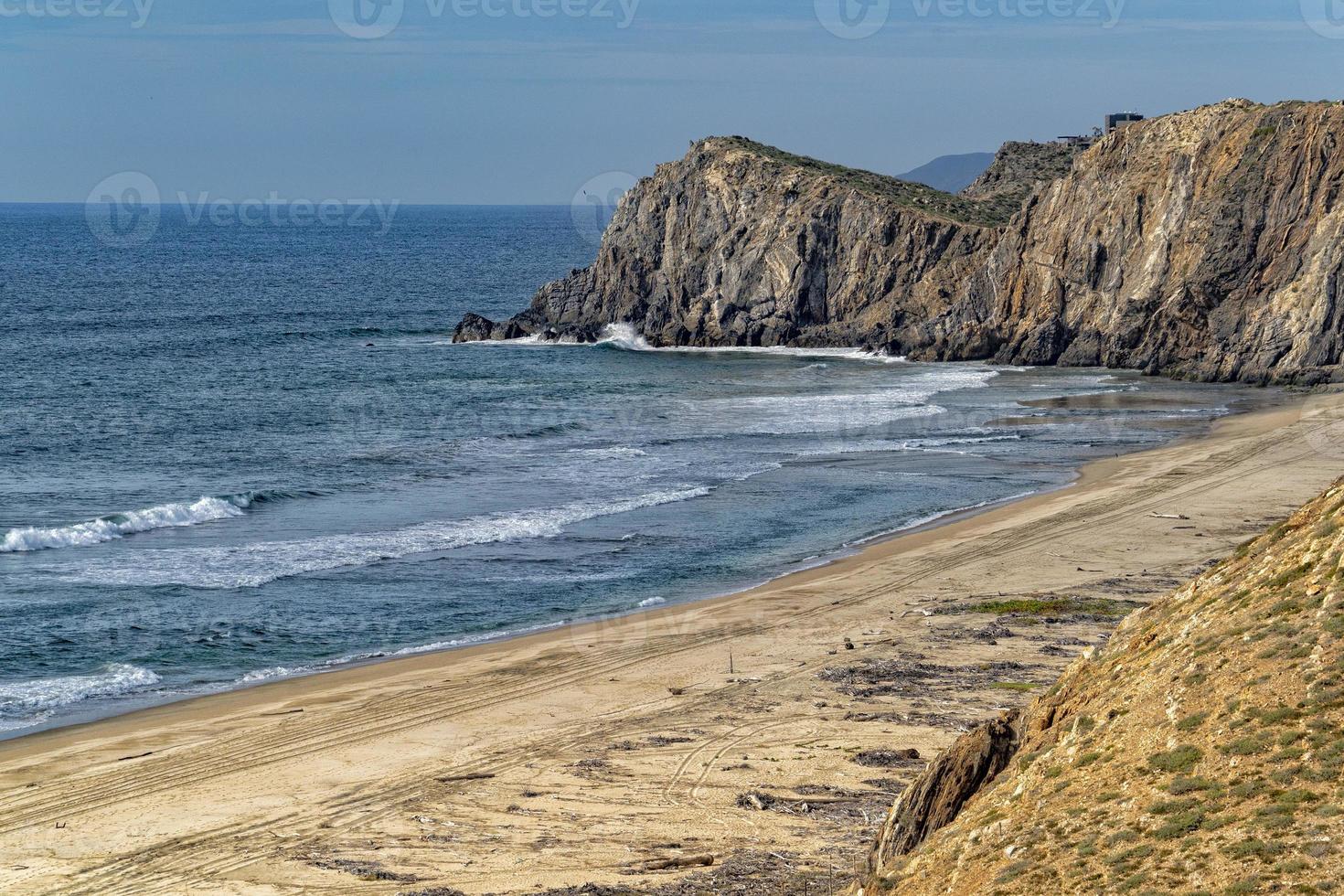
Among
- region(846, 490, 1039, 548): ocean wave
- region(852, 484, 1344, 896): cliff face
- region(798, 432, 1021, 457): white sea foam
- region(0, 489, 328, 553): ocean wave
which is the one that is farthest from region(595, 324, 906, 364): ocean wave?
region(852, 484, 1344, 896): cliff face

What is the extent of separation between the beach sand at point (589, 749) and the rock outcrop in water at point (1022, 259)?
39.4 meters

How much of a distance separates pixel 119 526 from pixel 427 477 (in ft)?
38.2

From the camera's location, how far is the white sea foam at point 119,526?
3928 centimetres

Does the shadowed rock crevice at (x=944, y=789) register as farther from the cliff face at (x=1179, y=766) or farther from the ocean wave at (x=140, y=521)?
the ocean wave at (x=140, y=521)

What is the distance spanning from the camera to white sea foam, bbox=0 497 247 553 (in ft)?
129

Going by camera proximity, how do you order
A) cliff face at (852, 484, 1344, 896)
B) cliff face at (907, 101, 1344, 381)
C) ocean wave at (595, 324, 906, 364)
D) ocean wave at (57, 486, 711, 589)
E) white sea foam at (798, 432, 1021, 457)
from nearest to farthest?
cliff face at (852, 484, 1344, 896) → ocean wave at (57, 486, 711, 589) → white sea foam at (798, 432, 1021, 457) → cliff face at (907, 101, 1344, 381) → ocean wave at (595, 324, 906, 364)

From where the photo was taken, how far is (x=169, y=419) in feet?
206

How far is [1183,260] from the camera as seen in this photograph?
73875 mm

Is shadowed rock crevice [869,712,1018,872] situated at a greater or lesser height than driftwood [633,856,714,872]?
greater

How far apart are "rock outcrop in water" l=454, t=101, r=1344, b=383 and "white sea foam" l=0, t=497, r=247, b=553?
48214mm

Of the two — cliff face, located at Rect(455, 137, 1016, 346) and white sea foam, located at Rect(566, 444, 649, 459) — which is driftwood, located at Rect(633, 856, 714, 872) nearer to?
white sea foam, located at Rect(566, 444, 649, 459)

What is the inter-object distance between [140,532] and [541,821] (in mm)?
25833

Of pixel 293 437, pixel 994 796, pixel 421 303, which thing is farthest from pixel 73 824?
pixel 421 303

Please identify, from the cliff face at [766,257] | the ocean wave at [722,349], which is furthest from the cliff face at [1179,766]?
the cliff face at [766,257]
